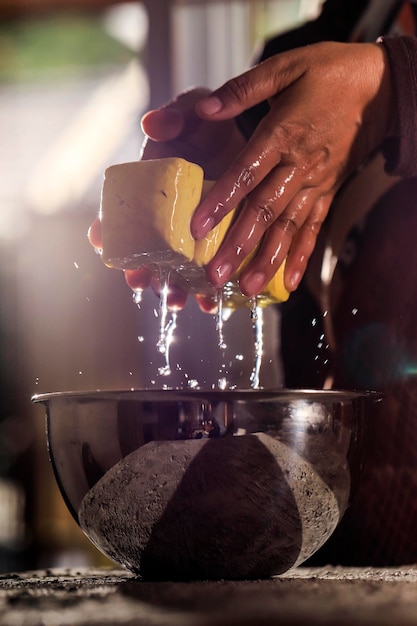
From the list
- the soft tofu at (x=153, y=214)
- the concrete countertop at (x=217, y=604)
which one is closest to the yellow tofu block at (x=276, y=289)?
the soft tofu at (x=153, y=214)

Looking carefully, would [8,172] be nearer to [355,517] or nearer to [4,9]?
[4,9]

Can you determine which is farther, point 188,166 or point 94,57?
point 94,57

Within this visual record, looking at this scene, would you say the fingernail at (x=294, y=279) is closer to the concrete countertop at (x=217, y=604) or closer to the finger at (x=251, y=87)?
the finger at (x=251, y=87)

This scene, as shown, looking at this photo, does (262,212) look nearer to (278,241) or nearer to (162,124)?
(278,241)

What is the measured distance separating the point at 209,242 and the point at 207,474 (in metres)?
0.25

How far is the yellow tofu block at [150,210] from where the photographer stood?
2.11ft

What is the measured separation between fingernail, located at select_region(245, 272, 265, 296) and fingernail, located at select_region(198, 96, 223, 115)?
0.17 metres

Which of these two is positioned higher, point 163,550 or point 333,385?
point 333,385

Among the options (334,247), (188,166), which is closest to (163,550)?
(188,166)

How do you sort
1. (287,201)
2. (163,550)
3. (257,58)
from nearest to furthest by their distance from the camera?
1. (163,550)
2. (287,201)
3. (257,58)

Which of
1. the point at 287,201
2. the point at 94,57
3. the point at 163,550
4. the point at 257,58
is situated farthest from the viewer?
the point at 94,57

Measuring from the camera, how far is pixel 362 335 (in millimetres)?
943

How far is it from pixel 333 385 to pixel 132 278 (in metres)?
0.31

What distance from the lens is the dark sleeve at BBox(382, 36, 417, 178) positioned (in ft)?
2.58
